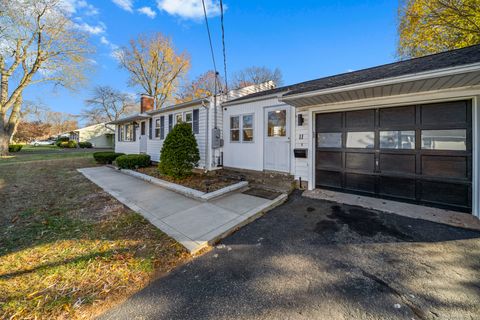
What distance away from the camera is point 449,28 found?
11.1m

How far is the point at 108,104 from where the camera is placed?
113 feet

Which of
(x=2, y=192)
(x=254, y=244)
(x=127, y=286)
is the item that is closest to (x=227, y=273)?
(x=254, y=244)

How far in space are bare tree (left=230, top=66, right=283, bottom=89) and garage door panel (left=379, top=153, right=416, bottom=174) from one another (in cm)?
2301

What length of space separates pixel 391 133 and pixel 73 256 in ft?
22.3

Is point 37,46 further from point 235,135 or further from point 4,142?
point 235,135

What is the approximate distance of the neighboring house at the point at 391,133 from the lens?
381 cm

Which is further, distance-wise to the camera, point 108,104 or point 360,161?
point 108,104

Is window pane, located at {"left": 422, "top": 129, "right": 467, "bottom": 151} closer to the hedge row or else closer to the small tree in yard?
the small tree in yard

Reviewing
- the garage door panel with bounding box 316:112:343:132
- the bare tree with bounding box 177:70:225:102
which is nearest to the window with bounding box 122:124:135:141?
the bare tree with bounding box 177:70:225:102

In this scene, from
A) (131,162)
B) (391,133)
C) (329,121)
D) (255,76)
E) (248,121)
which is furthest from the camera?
(255,76)

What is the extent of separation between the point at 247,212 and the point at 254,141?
135 inches

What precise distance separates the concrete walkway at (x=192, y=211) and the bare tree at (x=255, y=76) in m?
22.4

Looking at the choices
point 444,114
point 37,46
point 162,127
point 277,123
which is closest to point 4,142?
point 37,46

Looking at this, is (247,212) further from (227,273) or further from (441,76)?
(441,76)
